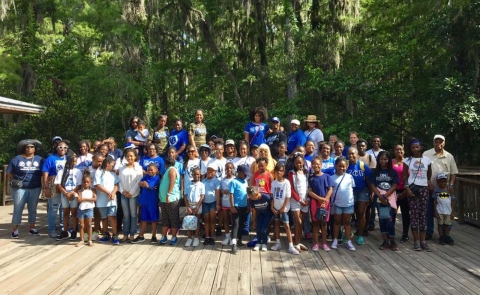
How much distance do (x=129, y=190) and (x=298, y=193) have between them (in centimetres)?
254

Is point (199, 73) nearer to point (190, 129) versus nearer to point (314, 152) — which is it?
point (190, 129)

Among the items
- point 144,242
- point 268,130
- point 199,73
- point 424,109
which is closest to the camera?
point 144,242

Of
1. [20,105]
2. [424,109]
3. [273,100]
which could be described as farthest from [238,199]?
[273,100]

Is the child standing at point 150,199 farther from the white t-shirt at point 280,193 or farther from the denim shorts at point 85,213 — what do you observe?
the white t-shirt at point 280,193

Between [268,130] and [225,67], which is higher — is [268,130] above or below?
below

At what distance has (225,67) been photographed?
607 inches

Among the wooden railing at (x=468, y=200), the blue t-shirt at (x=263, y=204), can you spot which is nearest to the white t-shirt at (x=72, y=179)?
the blue t-shirt at (x=263, y=204)

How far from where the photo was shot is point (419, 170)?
17.7 feet

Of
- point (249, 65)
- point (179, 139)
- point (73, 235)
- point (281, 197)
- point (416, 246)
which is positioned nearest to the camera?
point (281, 197)

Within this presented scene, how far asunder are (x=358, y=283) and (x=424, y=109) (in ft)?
26.7

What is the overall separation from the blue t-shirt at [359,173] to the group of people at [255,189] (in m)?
0.01

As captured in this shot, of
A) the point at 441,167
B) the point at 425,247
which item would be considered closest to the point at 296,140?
the point at 441,167

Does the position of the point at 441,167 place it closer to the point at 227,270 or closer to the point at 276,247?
the point at 276,247

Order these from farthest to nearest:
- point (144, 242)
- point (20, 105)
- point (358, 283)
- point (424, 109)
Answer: point (424, 109) → point (20, 105) → point (144, 242) → point (358, 283)
